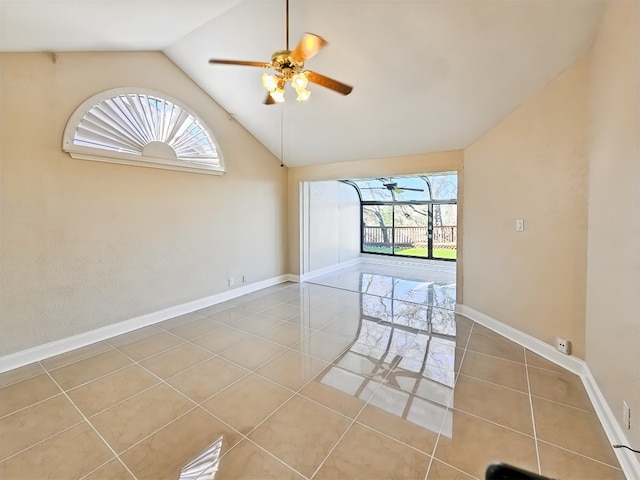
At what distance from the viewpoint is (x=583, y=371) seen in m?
2.30

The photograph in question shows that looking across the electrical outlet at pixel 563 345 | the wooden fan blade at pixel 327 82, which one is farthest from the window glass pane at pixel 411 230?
the wooden fan blade at pixel 327 82

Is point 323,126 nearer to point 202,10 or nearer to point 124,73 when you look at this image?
point 202,10

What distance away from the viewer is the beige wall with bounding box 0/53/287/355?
2.52 metres

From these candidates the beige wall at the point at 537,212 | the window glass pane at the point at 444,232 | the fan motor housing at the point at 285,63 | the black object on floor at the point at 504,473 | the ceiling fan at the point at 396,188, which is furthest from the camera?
the window glass pane at the point at 444,232

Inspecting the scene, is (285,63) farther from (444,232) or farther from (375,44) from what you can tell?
(444,232)

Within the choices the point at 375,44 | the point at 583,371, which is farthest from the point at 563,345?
the point at 375,44

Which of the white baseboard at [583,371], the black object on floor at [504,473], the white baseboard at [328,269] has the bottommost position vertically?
the white baseboard at [583,371]

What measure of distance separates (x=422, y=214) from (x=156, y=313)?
6585 millimetres

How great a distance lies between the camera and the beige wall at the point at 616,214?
1.54 m

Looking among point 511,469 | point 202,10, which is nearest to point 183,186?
point 202,10

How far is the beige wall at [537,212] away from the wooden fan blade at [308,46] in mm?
2201

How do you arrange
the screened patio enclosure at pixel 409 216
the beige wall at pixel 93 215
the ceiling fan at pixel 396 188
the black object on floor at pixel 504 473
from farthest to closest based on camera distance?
1. the screened patio enclosure at pixel 409 216
2. the ceiling fan at pixel 396 188
3. the beige wall at pixel 93 215
4. the black object on floor at pixel 504 473

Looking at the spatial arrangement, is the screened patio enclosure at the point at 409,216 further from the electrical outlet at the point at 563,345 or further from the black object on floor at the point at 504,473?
the black object on floor at the point at 504,473

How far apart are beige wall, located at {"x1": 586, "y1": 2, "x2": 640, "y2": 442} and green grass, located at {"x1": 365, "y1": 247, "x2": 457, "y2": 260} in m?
5.22
